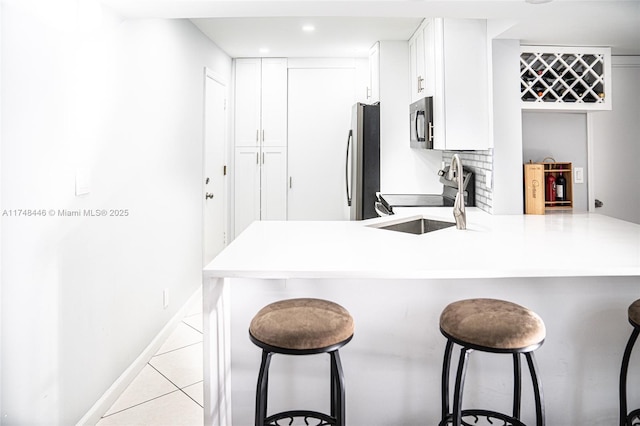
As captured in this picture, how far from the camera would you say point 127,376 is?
2.58 m

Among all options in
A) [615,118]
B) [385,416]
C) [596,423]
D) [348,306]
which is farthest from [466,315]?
[615,118]

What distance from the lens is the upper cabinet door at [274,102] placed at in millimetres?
5180

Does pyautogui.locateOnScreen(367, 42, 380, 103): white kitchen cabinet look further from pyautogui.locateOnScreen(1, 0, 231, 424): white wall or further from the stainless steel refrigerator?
pyautogui.locateOnScreen(1, 0, 231, 424): white wall

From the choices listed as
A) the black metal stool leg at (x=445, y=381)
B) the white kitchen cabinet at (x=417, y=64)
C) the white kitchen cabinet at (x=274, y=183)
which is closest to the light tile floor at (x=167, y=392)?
the black metal stool leg at (x=445, y=381)

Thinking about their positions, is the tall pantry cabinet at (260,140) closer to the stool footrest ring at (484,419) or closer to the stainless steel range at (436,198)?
the stainless steel range at (436,198)

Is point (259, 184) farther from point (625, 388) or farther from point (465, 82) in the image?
point (625, 388)

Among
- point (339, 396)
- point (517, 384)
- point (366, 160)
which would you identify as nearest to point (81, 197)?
point (339, 396)

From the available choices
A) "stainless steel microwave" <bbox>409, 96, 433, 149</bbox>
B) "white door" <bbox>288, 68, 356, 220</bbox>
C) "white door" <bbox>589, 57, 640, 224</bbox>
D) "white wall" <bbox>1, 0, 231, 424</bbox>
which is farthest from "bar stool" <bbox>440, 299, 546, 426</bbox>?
"white door" <bbox>288, 68, 356, 220</bbox>

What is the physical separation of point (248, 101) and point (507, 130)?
310 centimetres

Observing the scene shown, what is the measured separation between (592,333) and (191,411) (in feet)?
6.13

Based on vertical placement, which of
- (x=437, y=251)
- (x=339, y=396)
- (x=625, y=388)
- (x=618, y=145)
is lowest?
(x=625, y=388)

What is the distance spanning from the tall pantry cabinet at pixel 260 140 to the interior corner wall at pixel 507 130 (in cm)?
274

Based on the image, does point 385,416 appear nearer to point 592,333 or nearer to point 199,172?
point 592,333

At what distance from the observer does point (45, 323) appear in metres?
1.82
